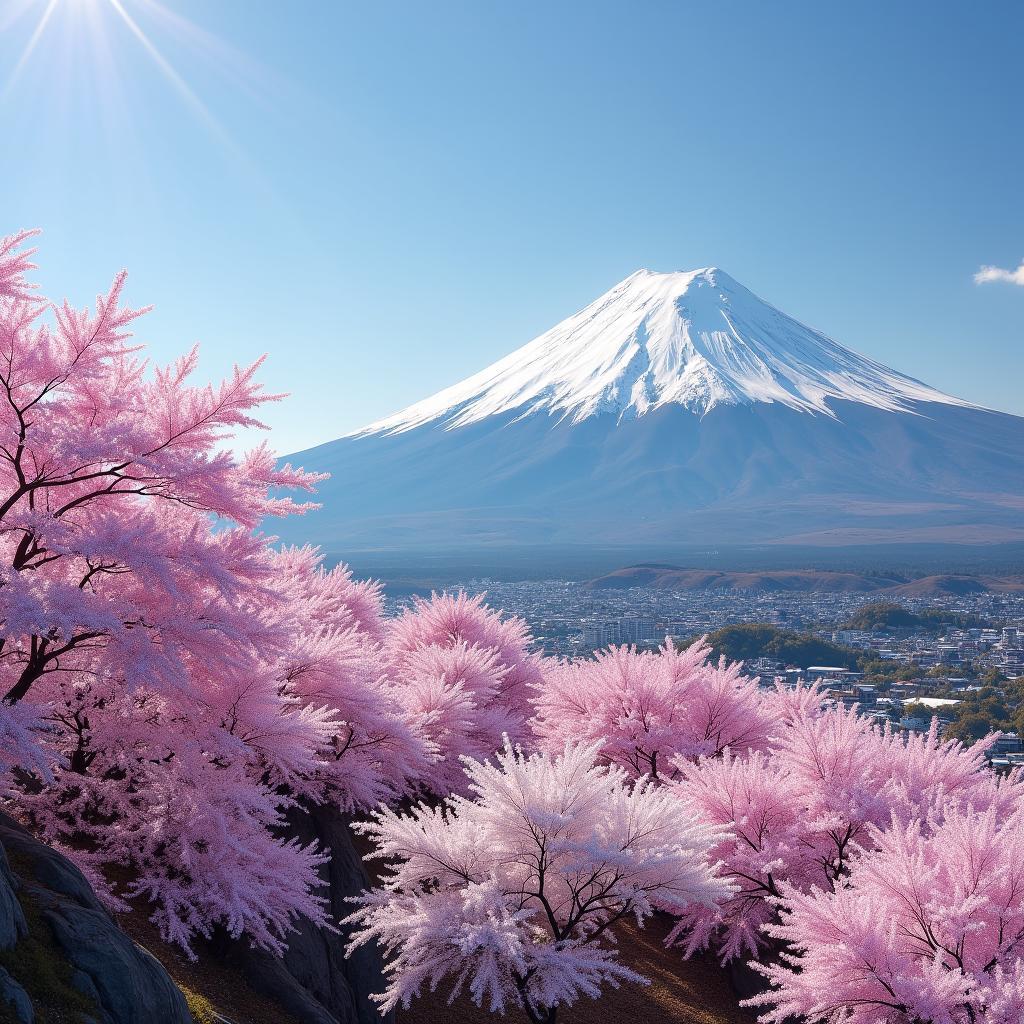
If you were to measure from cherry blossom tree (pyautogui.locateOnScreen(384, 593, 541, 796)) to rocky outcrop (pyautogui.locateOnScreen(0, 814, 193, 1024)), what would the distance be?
555 centimetres

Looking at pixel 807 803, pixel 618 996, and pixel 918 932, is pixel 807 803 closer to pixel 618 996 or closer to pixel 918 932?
pixel 918 932

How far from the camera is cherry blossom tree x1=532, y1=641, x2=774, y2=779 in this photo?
22.1 m

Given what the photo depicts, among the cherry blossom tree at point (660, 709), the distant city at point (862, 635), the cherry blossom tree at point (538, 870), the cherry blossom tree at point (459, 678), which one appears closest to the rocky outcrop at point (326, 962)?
the cherry blossom tree at point (538, 870)

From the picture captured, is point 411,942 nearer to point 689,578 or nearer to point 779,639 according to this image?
point 779,639

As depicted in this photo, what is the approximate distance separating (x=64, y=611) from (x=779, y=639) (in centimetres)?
6806

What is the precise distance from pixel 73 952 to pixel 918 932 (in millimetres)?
10909

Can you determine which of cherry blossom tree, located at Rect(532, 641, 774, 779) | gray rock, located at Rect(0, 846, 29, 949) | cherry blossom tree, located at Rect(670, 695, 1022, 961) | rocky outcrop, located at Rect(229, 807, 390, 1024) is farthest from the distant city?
gray rock, located at Rect(0, 846, 29, 949)

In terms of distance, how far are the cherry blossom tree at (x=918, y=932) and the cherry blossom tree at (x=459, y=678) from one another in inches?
229

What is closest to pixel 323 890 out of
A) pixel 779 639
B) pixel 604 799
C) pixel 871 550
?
pixel 604 799

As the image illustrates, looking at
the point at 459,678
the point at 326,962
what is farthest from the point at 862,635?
the point at 326,962

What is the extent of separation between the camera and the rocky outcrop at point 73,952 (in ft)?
26.5

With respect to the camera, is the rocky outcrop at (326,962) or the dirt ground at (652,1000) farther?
the dirt ground at (652,1000)

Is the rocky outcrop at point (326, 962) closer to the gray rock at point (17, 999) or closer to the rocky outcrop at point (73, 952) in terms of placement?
the rocky outcrop at point (73, 952)

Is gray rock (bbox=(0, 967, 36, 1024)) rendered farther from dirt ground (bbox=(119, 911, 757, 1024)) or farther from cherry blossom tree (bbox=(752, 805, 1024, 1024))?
cherry blossom tree (bbox=(752, 805, 1024, 1024))
